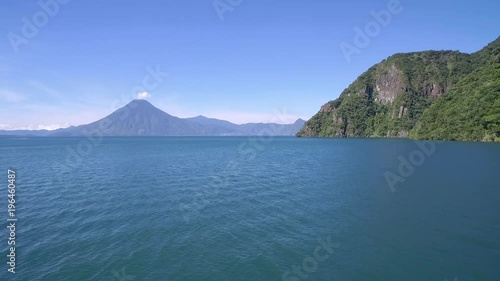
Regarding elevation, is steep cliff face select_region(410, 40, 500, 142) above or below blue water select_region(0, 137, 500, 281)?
above

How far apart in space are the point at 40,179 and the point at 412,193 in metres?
72.7

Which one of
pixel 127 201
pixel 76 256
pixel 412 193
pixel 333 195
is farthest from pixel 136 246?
pixel 412 193

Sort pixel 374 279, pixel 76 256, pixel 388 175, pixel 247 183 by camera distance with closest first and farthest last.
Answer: pixel 374 279 < pixel 76 256 < pixel 247 183 < pixel 388 175

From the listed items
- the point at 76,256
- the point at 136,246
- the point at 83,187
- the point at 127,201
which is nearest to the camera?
the point at 76,256

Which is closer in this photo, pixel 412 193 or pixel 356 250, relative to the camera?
pixel 356 250

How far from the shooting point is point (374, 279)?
893 inches

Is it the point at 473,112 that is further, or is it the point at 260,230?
the point at 473,112

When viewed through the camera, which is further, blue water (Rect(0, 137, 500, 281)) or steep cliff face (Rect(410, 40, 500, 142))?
steep cliff face (Rect(410, 40, 500, 142))

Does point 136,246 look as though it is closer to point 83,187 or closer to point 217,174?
point 83,187

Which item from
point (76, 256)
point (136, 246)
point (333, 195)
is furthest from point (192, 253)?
point (333, 195)

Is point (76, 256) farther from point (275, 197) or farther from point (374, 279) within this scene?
point (275, 197)

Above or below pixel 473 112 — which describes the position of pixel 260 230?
below

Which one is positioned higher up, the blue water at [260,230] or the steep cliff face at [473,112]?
the steep cliff face at [473,112]

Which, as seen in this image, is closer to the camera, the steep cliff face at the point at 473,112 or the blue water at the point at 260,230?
the blue water at the point at 260,230
